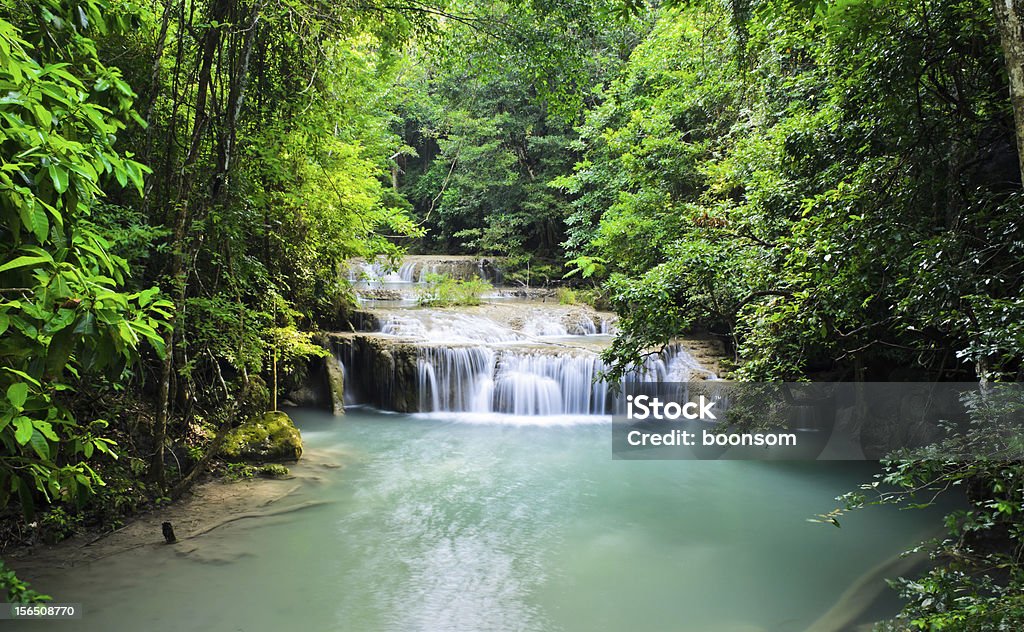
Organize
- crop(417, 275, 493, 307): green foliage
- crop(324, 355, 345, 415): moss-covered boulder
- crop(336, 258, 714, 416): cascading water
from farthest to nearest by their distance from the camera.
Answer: crop(417, 275, 493, 307): green foliage
crop(336, 258, 714, 416): cascading water
crop(324, 355, 345, 415): moss-covered boulder

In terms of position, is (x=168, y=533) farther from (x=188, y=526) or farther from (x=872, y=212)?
(x=872, y=212)

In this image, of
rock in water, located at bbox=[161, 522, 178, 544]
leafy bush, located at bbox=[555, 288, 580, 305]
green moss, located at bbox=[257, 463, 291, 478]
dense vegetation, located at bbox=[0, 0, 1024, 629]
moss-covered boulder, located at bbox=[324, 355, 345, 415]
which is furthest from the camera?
leafy bush, located at bbox=[555, 288, 580, 305]

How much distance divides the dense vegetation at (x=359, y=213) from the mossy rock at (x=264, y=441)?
294 mm

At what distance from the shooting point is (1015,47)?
239cm

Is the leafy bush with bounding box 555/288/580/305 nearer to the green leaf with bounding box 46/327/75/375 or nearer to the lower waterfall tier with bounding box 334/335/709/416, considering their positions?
the lower waterfall tier with bounding box 334/335/709/416

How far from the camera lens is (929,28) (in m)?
3.48

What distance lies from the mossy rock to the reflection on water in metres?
0.60

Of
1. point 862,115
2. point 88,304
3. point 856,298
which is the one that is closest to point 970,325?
point 856,298

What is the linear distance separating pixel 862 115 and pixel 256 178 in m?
5.64

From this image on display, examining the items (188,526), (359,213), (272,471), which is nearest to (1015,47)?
(188,526)

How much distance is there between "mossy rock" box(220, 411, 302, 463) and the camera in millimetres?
7074

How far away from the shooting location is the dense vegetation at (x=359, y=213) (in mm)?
2189

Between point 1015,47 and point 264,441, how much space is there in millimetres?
7445

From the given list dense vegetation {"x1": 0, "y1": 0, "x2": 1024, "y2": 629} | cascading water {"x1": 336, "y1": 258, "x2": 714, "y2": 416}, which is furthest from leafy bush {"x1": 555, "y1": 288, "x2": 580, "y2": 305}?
dense vegetation {"x1": 0, "y1": 0, "x2": 1024, "y2": 629}
